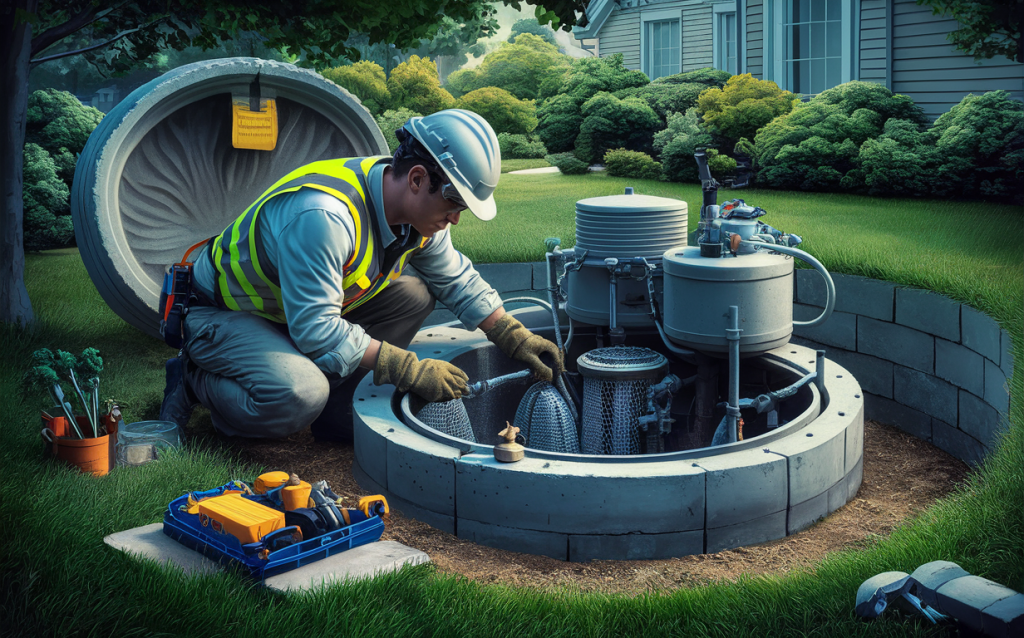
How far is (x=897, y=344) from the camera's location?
14.7 feet

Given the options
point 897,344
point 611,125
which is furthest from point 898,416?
point 611,125

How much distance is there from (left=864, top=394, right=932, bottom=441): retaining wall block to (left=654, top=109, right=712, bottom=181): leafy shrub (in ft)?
13.2

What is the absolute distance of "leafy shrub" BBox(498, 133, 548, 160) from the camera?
7.12 meters

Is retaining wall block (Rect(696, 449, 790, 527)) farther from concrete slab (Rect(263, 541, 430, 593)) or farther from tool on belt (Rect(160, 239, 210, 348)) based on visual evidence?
tool on belt (Rect(160, 239, 210, 348))

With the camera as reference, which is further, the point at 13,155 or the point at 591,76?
the point at 591,76

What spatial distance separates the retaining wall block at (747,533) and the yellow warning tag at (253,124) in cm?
378

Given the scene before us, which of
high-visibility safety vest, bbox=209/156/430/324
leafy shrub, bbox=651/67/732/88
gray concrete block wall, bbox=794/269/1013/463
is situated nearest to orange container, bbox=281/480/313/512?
high-visibility safety vest, bbox=209/156/430/324

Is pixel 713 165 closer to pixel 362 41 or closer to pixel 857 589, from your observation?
pixel 362 41

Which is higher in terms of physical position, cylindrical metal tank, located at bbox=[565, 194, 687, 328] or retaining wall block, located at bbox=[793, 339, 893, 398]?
cylindrical metal tank, located at bbox=[565, 194, 687, 328]

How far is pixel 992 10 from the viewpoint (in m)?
3.92

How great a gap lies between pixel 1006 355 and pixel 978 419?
0.43 metres

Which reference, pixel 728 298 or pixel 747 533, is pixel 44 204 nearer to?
pixel 728 298

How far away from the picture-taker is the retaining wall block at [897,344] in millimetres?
4316

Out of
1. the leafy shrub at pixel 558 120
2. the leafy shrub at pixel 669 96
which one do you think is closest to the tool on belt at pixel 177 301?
the leafy shrub at pixel 558 120
